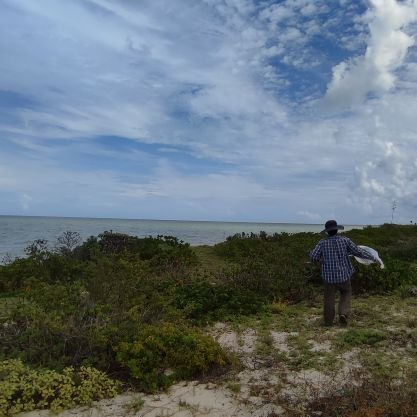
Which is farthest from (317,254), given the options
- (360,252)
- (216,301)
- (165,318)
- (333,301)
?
(165,318)

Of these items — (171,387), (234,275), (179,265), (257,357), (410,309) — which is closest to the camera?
(171,387)

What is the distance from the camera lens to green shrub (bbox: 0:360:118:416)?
4.59 m

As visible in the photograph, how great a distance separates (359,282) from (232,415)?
6.99 m

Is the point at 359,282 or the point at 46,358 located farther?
the point at 359,282

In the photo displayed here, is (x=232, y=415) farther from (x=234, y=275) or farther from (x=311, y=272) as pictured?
(x=311, y=272)

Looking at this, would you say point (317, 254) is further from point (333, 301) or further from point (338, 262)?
point (333, 301)

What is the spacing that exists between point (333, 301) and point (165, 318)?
9.68 feet

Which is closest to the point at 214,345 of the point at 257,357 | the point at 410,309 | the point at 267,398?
the point at 257,357

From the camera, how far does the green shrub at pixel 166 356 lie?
205 inches

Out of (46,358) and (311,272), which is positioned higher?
(311,272)

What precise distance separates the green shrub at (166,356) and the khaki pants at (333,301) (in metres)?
2.82

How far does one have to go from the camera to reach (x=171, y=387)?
5.20 metres

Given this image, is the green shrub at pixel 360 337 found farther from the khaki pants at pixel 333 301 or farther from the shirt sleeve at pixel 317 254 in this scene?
the shirt sleeve at pixel 317 254

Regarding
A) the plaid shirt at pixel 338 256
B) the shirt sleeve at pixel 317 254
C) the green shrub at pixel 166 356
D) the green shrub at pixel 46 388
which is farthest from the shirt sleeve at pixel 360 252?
the green shrub at pixel 46 388
